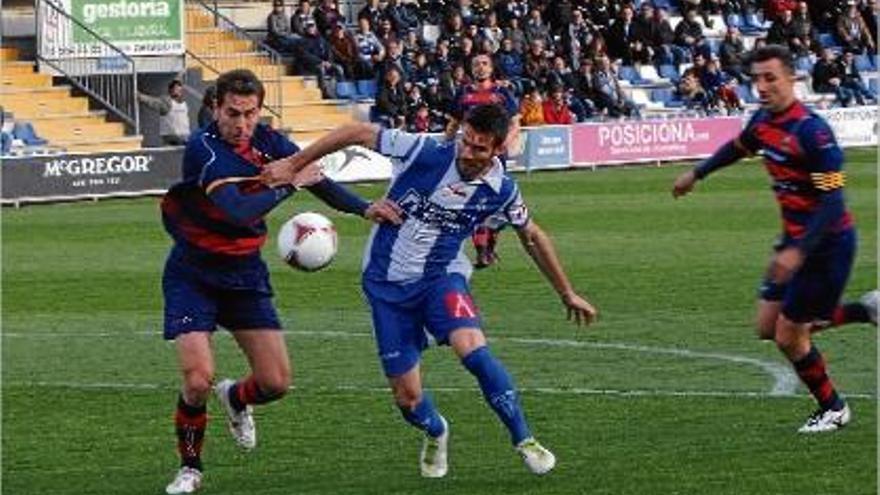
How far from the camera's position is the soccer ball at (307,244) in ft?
37.9

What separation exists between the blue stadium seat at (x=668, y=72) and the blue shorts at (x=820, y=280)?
3342cm

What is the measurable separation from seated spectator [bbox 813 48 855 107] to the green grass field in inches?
745

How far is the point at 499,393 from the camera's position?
1086cm

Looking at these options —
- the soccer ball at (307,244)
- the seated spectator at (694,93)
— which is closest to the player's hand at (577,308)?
the soccer ball at (307,244)

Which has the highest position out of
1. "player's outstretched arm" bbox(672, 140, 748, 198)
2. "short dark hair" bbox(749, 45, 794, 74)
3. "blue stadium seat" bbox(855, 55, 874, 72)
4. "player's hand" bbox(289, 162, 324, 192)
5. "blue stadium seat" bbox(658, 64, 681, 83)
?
"short dark hair" bbox(749, 45, 794, 74)

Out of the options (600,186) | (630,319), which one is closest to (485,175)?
(630,319)

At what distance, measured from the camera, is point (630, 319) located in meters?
18.2

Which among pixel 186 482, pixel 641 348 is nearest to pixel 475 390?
pixel 641 348

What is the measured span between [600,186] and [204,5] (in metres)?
11.5

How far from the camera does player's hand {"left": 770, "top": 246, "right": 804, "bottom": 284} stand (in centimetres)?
1151

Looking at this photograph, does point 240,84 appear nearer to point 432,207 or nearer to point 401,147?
point 401,147

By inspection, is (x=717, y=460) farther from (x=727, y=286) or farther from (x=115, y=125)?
(x=115, y=125)

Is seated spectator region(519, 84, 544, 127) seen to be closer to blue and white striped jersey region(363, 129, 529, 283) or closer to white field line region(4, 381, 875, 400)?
white field line region(4, 381, 875, 400)

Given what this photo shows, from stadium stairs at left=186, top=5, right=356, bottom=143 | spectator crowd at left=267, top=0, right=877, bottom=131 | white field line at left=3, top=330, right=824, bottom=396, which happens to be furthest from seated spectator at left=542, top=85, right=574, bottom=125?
white field line at left=3, top=330, right=824, bottom=396
